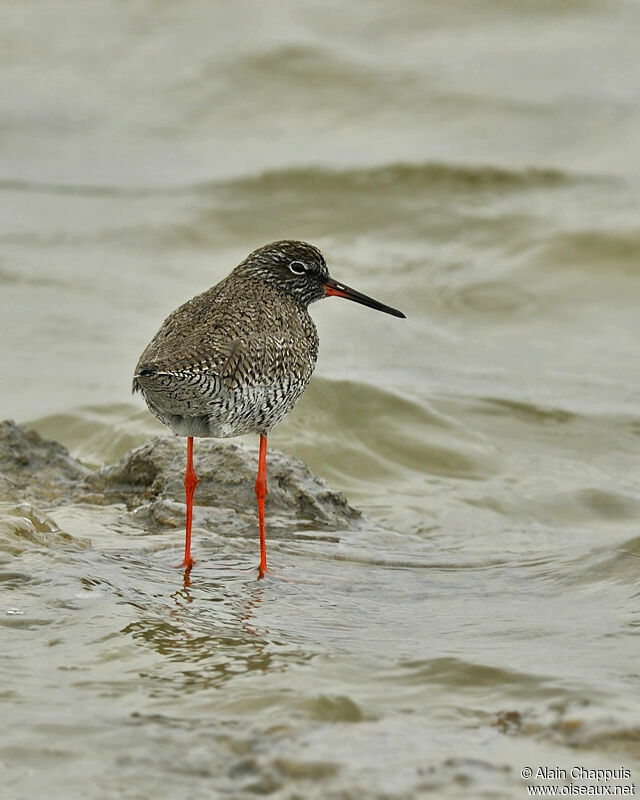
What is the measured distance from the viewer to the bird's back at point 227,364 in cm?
639

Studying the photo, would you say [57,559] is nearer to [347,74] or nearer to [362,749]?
[362,749]

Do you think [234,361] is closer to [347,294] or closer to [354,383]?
[347,294]

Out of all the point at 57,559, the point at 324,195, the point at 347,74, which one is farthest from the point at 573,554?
the point at 347,74

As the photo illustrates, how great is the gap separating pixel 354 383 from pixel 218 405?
4963mm

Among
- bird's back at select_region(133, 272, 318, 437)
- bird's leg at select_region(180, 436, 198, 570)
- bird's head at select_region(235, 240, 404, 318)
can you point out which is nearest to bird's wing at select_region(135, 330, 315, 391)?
bird's back at select_region(133, 272, 318, 437)

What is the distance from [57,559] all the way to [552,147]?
1249 centimetres

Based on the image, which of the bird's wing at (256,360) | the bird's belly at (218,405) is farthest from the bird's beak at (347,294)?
the bird's belly at (218,405)

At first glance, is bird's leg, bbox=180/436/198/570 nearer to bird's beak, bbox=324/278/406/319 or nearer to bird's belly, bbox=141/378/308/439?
bird's belly, bbox=141/378/308/439

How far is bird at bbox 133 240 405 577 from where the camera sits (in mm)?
6422

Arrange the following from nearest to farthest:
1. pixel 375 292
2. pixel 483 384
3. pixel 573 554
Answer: pixel 573 554 → pixel 483 384 → pixel 375 292

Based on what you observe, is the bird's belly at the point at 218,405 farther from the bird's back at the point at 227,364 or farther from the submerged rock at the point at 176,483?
the submerged rock at the point at 176,483

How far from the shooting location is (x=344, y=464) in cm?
1013

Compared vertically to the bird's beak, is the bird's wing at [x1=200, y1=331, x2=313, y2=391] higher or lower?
lower

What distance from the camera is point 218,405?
659cm
